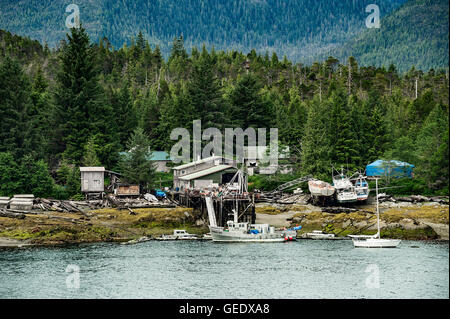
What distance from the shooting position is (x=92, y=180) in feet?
283

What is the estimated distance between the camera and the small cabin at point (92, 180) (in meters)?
85.8

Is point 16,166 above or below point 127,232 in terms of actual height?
above

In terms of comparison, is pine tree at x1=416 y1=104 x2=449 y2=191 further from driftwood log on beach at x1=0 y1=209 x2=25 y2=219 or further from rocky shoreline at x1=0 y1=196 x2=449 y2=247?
driftwood log on beach at x1=0 y1=209 x2=25 y2=219

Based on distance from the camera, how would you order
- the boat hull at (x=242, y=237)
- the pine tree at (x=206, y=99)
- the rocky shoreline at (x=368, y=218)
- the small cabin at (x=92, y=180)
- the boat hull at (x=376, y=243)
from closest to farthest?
the boat hull at (x=376, y=243) → the rocky shoreline at (x=368, y=218) → the boat hull at (x=242, y=237) → the small cabin at (x=92, y=180) → the pine tree at (x=206, y=99)

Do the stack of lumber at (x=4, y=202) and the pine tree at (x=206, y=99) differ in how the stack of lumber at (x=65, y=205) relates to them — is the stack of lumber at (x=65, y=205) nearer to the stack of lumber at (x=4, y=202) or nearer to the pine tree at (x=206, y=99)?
the stack of lumber at (x=4, y=202)

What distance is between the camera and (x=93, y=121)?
334 feet

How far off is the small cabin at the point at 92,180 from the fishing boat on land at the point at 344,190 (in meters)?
34.6

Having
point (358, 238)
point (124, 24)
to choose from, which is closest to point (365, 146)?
point (358, 238)

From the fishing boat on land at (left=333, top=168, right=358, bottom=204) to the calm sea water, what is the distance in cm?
1910

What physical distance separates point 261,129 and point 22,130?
45.4 m

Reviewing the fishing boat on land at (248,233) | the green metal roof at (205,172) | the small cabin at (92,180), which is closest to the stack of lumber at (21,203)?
the small cabin at (92,180)

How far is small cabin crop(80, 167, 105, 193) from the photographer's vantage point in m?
85.8

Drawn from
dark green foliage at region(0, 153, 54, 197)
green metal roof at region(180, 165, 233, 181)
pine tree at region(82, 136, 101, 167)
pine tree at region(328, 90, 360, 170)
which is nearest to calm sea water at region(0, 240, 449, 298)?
dark green foliage at region(0, 153, 54, 197)
